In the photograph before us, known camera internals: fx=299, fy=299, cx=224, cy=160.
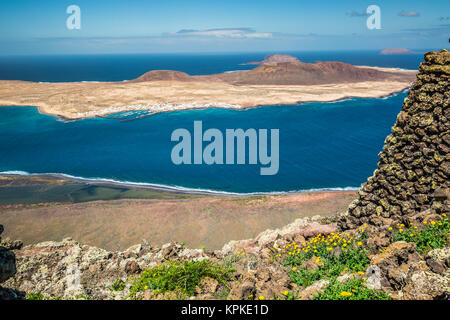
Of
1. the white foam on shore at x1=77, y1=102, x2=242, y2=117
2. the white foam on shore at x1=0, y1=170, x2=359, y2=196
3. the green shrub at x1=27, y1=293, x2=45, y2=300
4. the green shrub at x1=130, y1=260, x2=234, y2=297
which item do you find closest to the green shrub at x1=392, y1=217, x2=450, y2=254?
the green shrub at x1=130, y1=260, x2=234, y2=297

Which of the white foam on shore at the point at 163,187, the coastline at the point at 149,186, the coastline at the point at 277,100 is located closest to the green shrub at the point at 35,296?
the coastline at the point at 149,186

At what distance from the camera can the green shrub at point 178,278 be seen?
6.09m

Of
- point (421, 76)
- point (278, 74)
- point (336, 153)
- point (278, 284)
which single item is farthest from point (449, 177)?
point (278, 74)

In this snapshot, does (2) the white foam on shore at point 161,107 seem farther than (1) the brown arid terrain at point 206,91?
No

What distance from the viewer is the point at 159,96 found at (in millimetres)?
57125

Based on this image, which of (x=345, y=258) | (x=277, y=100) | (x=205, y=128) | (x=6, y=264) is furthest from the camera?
(x=277, y=100)

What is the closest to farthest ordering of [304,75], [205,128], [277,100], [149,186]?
[149,186]
[205,128]
[277,100]
[304,75]

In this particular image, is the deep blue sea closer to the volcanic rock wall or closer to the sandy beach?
the sandy beach

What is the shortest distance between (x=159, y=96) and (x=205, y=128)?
21801 mm

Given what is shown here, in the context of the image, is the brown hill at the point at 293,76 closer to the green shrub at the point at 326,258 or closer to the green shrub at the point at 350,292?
the green shrub at the point at 326,258

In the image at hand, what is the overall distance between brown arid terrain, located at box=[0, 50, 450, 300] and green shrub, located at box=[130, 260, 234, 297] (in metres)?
0.02

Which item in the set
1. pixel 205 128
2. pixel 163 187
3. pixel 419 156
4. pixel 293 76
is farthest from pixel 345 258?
pixel 293 76

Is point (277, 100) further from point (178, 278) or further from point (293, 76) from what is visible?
point (178, 278)

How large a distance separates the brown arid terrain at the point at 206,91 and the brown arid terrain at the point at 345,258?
42.8m
